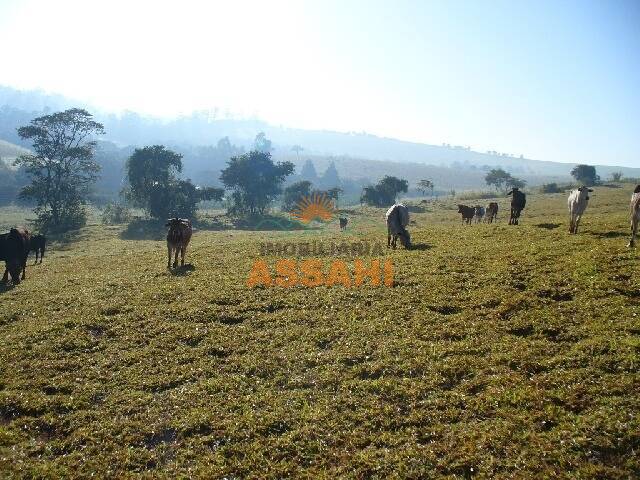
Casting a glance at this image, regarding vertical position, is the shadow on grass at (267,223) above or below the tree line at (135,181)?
below

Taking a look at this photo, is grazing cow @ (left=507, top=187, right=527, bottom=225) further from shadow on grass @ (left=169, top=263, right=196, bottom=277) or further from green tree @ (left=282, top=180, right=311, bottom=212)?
green tree @ (left=282, top=180, right=311, bottom=212)

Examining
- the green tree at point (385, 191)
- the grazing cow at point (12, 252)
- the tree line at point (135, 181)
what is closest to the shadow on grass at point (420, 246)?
the grazing cow at point (12, 252)

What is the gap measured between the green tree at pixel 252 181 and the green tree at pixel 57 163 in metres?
28.5

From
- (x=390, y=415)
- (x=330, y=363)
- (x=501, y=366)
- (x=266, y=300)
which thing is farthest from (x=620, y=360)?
(x=266, y=300)

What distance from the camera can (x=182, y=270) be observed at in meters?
22.0

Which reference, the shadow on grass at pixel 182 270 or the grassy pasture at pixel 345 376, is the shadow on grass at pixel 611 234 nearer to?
the grassy pasture at pixel 345 376

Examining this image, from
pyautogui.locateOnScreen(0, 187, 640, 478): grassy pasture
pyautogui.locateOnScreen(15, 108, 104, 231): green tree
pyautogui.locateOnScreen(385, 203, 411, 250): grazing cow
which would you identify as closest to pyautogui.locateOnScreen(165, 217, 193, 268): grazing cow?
pyautogui.locateOnScreen(0, 187, 640, 478): grassy pasture

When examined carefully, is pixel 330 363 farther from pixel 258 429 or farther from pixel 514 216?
pixel 514 216

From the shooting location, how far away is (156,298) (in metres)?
17.0

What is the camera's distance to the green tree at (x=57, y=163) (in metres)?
64.1

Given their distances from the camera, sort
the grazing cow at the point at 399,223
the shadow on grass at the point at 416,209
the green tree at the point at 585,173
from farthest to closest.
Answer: the green tree at the point at 585,173
the shadow on grass at the point at 416,209
the grazing cow at the point at 399,223

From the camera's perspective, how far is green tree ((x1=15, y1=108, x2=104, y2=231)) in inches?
2525

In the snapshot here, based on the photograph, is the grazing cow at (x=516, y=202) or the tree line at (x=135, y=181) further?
the tree line at (x=135, y=181)

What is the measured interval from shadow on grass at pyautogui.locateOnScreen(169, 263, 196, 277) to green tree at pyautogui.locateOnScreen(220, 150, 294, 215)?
6517 cm
